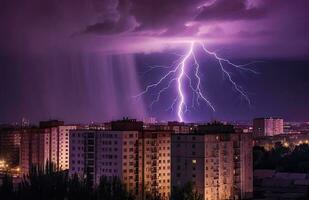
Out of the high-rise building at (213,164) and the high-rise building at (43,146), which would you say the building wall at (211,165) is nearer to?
the high-rise building at (213,164)

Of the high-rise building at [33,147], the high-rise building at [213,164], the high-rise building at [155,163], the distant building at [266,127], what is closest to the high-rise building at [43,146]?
the high-rise building at [33,147]

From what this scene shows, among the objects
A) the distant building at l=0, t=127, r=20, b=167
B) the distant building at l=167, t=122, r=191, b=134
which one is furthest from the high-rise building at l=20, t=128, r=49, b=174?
the distant building at l=167, t=122, r=191, b=134

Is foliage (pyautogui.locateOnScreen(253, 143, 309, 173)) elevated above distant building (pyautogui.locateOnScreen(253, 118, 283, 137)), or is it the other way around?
distant building (pyautogui.locateOnScreen(253, 118, 283, 137))

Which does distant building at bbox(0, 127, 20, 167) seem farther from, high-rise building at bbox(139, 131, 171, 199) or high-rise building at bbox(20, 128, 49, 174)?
high-rise building at bbox(139, 131, 171, 199)

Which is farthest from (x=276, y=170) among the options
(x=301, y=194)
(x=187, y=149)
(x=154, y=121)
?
(x=154, y=121)

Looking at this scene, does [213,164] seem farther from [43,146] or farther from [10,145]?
[10,145]

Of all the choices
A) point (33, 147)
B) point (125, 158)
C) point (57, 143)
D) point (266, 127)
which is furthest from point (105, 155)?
point (266, 127)
